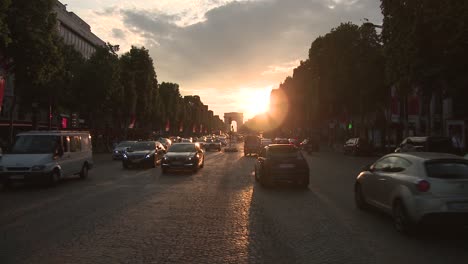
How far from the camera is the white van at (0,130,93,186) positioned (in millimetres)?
15672

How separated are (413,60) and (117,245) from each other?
20583 mm

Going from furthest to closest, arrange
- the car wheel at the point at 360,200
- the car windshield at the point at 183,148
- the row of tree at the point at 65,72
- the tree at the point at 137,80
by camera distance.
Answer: the tree at the point at 137,80 → the car windshield at the point at 183,148 → the row of tree at the point at 65,72 → the car wheel at the point at 360,200

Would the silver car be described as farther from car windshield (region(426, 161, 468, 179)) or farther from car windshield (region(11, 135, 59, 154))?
car windshield (region(11, 135, 59, 154))

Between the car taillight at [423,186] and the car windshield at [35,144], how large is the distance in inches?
496

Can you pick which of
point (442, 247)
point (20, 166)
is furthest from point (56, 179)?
point (442, 247)

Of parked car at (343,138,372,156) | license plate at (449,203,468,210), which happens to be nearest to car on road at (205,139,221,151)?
parked car at (343,138,372,156)

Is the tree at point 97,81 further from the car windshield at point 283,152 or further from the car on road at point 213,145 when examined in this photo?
the car windshield at point 283,152

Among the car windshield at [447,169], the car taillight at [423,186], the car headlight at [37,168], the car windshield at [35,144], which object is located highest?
the car windshield at [35,144]

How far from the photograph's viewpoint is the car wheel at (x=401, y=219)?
27.1ft

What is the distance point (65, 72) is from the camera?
86.9 ft

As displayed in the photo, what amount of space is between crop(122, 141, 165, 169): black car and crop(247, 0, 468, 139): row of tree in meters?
13.8

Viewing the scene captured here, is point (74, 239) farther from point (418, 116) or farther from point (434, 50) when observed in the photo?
point (418, 116)

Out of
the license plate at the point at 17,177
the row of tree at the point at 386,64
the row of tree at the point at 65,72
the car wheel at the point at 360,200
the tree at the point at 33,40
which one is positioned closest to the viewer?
the car wheel at the point at 360,200

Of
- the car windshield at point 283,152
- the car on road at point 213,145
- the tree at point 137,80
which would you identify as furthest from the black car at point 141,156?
the tree at point 137,80
